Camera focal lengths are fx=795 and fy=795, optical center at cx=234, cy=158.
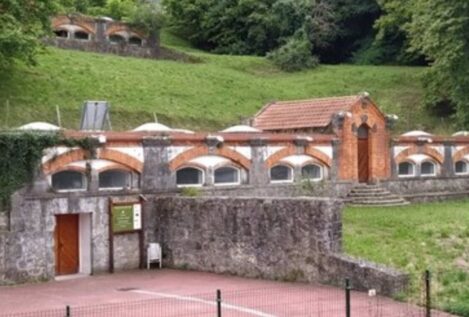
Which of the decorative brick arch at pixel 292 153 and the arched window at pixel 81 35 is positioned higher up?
the arched window at pixel 81 35

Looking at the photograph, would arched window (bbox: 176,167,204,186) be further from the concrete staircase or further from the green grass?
the concrete staircase

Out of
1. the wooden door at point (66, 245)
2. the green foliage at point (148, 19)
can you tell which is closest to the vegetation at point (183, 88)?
the green foliage at point (148, 19)

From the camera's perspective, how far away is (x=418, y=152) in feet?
126

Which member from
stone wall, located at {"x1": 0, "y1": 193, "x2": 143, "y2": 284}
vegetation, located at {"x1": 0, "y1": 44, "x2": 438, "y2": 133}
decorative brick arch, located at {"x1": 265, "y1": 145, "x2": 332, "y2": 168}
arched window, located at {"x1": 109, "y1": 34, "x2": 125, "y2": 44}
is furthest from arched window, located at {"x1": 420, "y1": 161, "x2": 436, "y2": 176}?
arched window, located at {"x1": 109, "y1": 34, "x2": 125, "y2": 44}

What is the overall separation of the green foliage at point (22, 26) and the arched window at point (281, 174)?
13539mm

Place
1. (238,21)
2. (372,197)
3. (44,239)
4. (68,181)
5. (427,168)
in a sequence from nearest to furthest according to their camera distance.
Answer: (44,239) → (68,181) → (372,197) → (427,168) → (238,21)

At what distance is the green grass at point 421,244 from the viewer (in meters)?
21.7

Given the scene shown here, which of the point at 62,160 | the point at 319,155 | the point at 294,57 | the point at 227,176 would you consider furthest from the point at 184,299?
the point at 294,57

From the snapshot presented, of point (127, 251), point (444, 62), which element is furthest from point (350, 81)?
point (127, 251)

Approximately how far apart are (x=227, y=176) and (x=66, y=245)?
7286 mm

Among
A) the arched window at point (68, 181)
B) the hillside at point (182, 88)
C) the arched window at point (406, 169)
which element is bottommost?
the arched window at point (68, 181)

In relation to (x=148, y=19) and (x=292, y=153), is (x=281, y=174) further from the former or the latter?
(x=148, y=19)

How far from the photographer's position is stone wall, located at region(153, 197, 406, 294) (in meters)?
22.6

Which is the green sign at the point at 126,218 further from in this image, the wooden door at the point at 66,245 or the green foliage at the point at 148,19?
the green foliage at the point at 148,19
